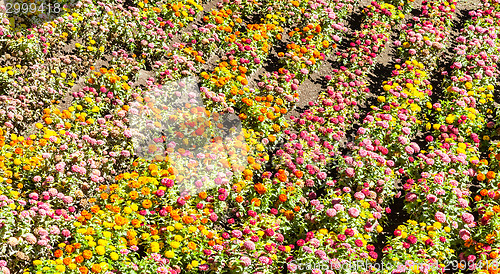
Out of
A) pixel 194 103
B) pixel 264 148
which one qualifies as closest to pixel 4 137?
pixel 194 103

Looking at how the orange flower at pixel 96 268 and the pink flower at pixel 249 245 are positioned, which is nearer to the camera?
the orange flower at pixel 96 268

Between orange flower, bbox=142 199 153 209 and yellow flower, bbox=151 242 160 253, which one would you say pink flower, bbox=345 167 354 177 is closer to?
orange flower, bbox=142 199 153 209

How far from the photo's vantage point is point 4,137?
20.0 ft

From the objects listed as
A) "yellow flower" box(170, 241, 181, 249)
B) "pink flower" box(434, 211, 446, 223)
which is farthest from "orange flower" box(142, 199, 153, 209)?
"pink flower" box(434, 211, 446, 223)

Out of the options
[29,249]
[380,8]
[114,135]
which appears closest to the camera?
[29,249]

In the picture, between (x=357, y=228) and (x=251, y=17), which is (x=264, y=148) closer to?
(x=357, y=228)

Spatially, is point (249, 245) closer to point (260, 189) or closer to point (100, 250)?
point (260, 189)

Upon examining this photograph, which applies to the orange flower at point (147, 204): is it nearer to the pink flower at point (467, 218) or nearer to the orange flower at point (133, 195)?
the orange flower at point (133, 195)

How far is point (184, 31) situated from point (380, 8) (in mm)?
3950

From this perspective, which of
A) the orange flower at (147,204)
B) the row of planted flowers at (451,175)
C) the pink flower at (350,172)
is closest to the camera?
the orange flower at (147,204)

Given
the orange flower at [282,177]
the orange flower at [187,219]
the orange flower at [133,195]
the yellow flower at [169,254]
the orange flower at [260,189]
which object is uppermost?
the orange flower at [282,177]

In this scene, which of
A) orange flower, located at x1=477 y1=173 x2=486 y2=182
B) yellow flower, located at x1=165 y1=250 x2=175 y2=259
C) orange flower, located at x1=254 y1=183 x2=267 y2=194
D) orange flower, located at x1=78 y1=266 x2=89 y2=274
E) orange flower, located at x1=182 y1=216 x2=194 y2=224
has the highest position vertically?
orange flower, located at x1=477 y1=173 x2=486 y2=182

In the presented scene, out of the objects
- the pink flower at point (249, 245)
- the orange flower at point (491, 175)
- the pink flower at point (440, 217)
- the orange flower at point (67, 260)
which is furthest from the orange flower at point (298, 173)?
the orange flower at point (67, 260)

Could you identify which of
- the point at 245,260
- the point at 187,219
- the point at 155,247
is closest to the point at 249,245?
the point at 245,260
